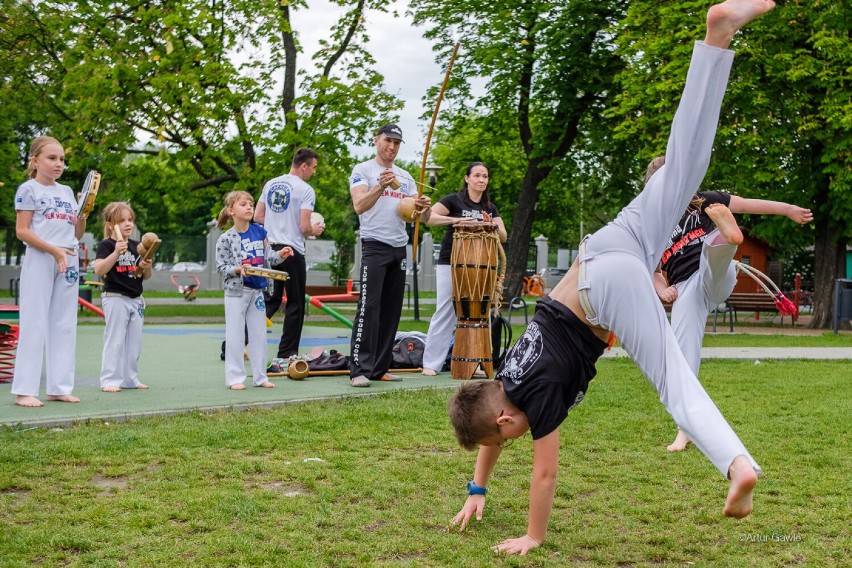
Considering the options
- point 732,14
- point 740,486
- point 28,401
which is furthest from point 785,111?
point 740,486

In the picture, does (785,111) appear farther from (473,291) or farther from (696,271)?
(696,271)

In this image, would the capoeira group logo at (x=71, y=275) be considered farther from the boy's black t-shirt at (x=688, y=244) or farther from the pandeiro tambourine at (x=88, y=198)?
the boy's black t-shirt at (x=688, y=244)

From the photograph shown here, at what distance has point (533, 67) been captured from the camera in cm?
2656

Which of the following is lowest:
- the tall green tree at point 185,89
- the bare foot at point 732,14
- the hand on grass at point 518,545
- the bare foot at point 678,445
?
the hand on grass at point 518,545

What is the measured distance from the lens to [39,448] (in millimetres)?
5605

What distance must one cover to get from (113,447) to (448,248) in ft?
15.2

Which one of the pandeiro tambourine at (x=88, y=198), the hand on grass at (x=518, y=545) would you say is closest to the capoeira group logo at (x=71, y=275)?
the pandeiro tambourine at (x=88, y=198)

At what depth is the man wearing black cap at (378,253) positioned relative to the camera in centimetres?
873

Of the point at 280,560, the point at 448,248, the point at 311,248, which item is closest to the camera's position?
the point at 280,560

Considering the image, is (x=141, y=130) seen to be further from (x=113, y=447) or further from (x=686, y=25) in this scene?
(x=113, y=447)

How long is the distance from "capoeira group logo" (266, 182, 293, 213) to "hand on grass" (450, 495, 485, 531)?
5.92 meters

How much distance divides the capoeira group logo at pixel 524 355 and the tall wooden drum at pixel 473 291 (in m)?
5.10

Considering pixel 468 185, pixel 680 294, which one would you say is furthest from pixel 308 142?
pixel 680 294

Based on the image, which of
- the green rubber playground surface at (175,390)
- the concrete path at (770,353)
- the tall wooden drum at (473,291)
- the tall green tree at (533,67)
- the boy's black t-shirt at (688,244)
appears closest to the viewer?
the boy's black t-shirt at (688,244)
